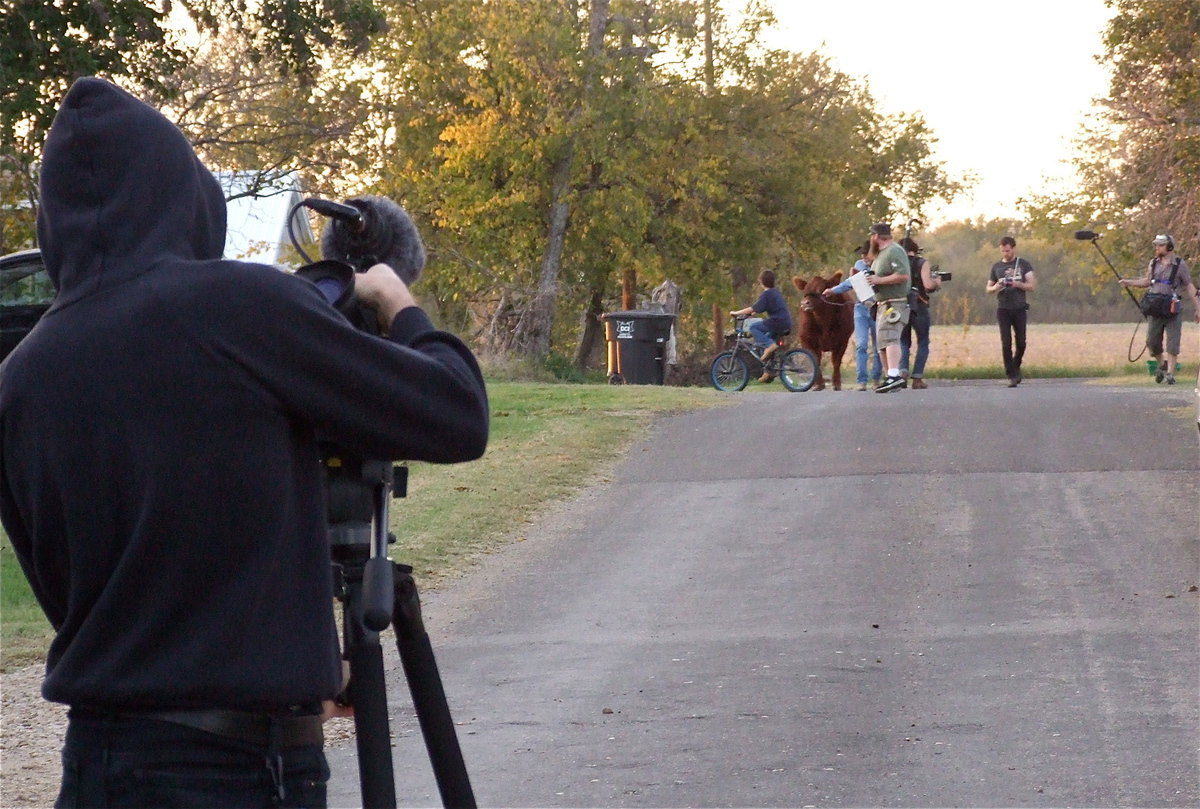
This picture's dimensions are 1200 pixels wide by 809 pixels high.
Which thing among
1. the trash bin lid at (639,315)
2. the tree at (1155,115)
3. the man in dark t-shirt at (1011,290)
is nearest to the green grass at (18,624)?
the man in dark t-shirt at (1011,290)

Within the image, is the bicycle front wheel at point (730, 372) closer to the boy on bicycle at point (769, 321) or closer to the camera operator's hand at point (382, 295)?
the boy on bicycle at point (769, 321)

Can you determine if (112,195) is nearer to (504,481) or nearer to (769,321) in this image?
(504,481)

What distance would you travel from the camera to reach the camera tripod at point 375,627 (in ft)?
8.19

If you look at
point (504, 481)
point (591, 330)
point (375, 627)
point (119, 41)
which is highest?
point (119, 41)

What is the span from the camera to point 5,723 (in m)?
6.02

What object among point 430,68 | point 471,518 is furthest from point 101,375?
point 430,68

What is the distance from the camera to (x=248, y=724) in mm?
2229

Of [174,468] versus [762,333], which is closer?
[174,468]

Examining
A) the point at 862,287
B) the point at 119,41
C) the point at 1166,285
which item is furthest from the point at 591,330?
the point at 119,41

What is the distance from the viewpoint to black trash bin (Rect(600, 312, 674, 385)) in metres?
25.6

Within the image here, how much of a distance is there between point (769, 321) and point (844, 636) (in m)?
14.6

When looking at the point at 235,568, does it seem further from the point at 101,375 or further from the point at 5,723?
the point at 5,723

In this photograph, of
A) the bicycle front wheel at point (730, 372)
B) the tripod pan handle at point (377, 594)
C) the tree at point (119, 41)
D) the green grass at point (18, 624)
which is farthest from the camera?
the bicycle front wheel at point (730, 372)

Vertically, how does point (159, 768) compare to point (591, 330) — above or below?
above
